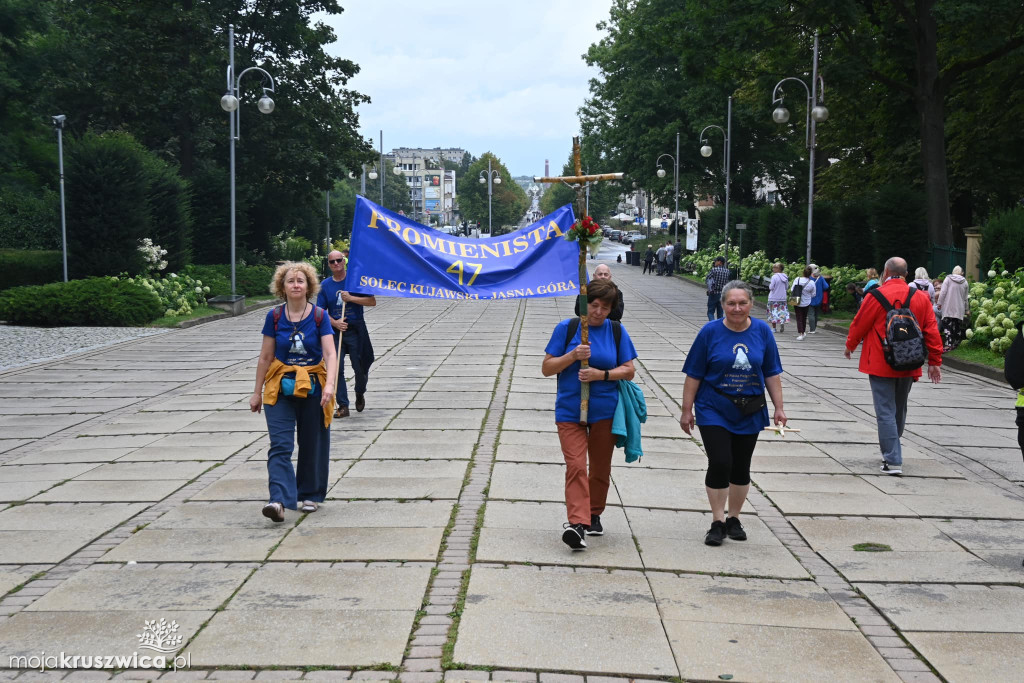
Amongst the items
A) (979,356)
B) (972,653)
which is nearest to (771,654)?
(972,653)

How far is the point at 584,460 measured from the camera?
6516 millimetres

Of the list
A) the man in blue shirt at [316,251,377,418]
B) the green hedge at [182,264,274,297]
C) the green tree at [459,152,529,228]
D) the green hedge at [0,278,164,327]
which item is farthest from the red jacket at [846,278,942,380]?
the green tree at [459,152,529,228]

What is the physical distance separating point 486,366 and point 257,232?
99.6 feet

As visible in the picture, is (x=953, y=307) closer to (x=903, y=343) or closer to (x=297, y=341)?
(x=903, y=343)

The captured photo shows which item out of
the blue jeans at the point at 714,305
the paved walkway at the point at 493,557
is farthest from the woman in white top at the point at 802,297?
the paved walkway at the point at 493,557

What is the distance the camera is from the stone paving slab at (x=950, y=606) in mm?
5305

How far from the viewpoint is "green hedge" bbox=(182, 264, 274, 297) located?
1288 inches

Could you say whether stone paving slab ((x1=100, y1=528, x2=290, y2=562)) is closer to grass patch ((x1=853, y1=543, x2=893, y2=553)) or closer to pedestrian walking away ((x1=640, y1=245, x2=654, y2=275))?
grass patch ((x1=853, y1=543, x2=893, y2=553))

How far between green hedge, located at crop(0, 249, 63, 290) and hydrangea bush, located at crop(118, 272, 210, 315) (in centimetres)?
224

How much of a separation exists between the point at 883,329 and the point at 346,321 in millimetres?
5447

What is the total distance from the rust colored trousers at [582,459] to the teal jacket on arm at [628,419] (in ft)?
0.26

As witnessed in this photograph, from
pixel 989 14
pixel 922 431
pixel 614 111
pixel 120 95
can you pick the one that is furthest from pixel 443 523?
pixel 614 111

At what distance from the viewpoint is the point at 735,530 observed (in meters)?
6.84

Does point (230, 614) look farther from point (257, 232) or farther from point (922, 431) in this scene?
point (257, 232)
